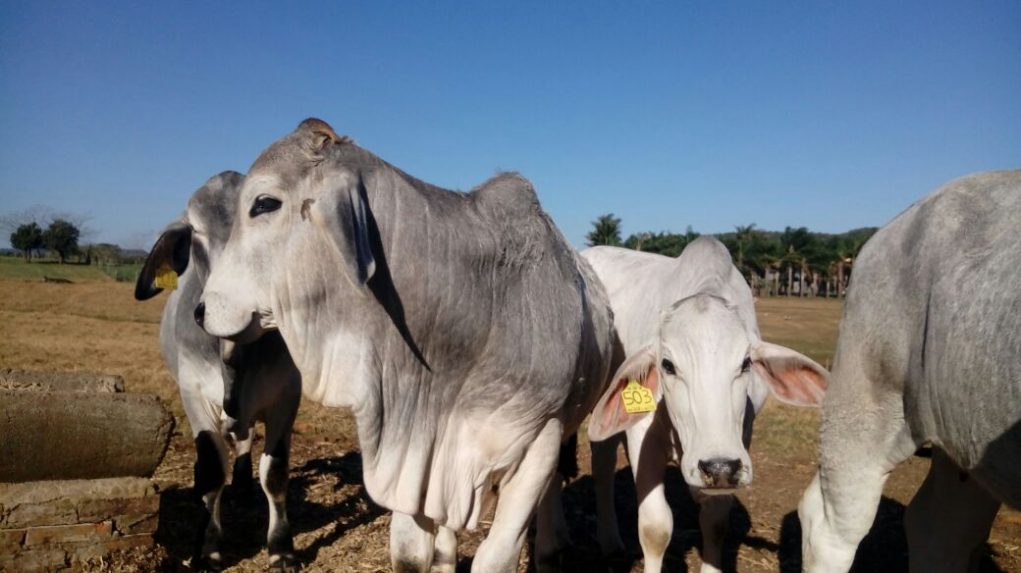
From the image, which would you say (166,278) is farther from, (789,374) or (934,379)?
(934,379)

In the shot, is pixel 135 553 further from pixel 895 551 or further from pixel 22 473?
pixel 895 551

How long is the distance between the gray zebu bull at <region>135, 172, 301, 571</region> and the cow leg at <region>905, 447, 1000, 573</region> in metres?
3.77

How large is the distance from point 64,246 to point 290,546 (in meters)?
69.9

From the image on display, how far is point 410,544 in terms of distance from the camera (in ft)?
10.3

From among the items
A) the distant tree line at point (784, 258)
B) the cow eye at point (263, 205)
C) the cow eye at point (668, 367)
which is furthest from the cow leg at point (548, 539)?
the distant tree line at point (784, 258)

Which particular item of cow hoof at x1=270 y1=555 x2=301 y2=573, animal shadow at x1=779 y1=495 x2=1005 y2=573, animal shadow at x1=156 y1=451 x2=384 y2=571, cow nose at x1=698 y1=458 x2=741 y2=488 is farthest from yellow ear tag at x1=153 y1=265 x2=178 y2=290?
animal shadow at x1=779 y1=495 x2=1005 y2=573

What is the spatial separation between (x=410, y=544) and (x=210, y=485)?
2154 millimetres

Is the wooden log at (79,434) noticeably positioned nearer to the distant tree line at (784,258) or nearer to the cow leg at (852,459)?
the cow leg at (852,459)

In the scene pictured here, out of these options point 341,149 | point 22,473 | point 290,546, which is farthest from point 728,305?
point 22,473

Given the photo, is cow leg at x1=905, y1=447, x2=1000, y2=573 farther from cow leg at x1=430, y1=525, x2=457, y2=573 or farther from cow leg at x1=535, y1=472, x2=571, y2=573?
cow leg at x1=430, y1=525, x2=457, y2=573

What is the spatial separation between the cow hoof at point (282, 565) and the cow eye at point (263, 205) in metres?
3.01

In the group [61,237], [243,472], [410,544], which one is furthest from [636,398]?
[61,237]

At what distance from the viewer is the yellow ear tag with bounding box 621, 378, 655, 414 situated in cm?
343

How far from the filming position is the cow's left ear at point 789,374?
131 inches
